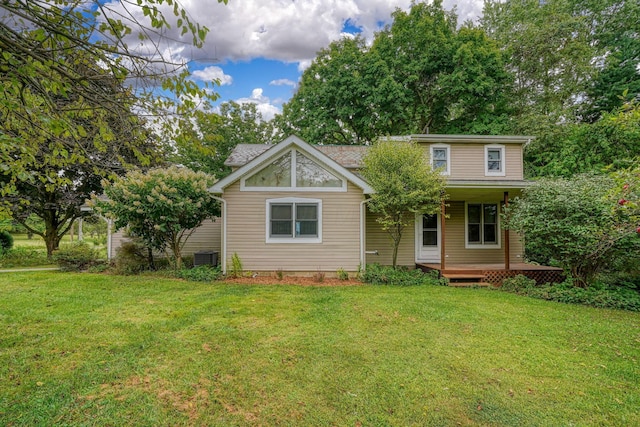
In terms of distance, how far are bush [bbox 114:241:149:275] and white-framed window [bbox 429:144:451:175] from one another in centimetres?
1126

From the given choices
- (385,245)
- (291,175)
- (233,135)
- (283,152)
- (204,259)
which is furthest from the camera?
(233,135)

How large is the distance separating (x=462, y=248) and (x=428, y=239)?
1.36 meters

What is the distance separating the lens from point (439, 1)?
19.4m

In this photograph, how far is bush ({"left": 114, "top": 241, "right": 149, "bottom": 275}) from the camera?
31.7ft

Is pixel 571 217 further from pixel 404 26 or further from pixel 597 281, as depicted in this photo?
pixel 404 26

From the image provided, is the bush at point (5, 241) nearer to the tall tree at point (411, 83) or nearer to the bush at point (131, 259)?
the bush at point (131, 259)

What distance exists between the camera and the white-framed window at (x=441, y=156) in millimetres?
11203

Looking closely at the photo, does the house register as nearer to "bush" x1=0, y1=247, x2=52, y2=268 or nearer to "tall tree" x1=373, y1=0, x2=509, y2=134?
"bush" x1=0, y1=247, x2=52, y2=268

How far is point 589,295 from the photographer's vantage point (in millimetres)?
6984

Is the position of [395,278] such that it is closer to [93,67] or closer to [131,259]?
[93,67]

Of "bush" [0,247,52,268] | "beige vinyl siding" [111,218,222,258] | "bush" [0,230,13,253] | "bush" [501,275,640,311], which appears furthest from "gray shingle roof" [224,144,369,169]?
"bush" [0,230,13,253]

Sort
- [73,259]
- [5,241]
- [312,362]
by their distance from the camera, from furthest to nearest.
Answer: [5,241] → [73,259] → [312,362]

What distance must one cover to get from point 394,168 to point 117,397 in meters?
8.30

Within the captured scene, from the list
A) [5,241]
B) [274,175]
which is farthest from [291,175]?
[5,241]
